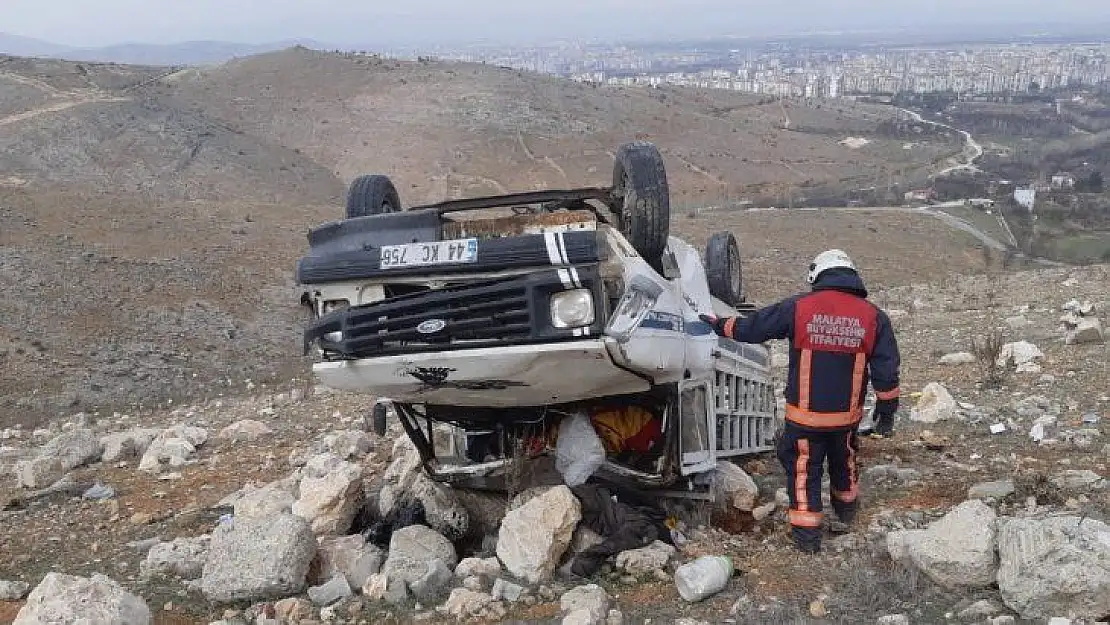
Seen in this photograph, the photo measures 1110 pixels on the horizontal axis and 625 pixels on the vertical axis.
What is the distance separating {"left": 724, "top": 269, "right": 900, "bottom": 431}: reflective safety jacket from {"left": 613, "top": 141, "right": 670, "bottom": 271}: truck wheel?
70 centimetres

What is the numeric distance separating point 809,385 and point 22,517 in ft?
18.1

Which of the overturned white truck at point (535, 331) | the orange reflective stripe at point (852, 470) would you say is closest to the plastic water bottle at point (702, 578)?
the overturned white truck at point (535, 331)

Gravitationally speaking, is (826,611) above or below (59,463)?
above

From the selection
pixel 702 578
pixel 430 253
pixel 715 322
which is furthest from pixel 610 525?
pixel 430 253

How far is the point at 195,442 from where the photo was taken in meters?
8.88

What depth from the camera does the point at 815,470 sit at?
16.2 feet

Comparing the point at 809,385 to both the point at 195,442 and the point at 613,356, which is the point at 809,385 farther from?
the point at 195,442

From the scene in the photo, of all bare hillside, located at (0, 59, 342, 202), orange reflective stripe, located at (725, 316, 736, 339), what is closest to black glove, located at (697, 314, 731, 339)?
orange reflective stripe, located at (725, 316, 736, 339)

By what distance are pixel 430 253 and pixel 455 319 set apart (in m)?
0.41

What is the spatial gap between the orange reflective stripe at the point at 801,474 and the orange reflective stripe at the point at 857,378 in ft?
1.06

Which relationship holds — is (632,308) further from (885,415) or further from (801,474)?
(885,415)

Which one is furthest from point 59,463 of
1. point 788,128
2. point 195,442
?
point 788,128

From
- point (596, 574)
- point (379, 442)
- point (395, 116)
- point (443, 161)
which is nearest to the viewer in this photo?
point (596, 574)

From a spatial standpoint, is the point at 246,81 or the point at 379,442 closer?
the point at 379,442
